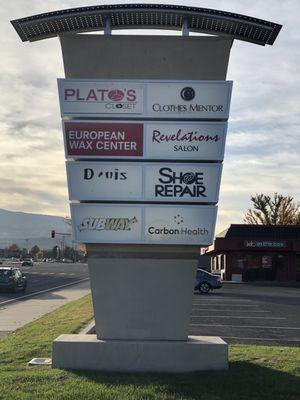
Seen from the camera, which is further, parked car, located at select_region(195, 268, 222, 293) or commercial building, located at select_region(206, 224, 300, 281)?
commercial building, located at select_region(206, 224, 300, 281)

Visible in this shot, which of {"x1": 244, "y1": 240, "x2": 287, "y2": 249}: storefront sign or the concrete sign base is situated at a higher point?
{"x1": 244, "y1": 240, "x2": 287, "y2": 249}: storefront sign

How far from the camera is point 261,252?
171ft

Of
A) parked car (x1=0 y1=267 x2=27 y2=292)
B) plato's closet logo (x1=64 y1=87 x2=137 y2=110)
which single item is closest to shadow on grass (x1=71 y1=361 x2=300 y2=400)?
plato's closet logo (x1=64 y1=87 x2=137 y2=110)

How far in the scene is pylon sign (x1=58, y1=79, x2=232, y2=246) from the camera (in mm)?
9008

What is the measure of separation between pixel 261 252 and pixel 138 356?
45.0 metres

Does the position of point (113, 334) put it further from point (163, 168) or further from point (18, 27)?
point (18, 27)

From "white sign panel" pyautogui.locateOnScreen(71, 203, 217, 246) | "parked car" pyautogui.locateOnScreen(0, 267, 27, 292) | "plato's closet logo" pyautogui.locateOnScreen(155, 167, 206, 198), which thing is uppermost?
"plato's closet logo" pyautogui.locateOnScreen(155, 167, 206, 198)

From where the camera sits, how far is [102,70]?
9.17 m

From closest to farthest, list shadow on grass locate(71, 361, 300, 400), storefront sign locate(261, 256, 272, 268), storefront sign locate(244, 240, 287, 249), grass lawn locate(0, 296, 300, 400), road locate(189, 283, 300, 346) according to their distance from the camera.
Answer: grass lawn locate(0, 296, 300, 400), shadow on grass locate(71, 361, 300, 400), road locate(189, 283, 300, 346), storefront sign locate(244, 240, 287, 249), storefront sign locate(261, 256, 272, 268)

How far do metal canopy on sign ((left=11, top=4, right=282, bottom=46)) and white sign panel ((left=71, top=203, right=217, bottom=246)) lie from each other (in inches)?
115

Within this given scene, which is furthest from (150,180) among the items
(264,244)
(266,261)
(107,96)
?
(266,261)

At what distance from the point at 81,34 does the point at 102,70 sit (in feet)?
2.25

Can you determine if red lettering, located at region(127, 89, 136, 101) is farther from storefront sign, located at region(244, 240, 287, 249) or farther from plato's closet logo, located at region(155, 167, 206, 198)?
storefront sign, located at region(244, 240, 287, 249)

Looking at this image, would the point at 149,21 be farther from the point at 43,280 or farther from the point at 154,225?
the point at 43,280
